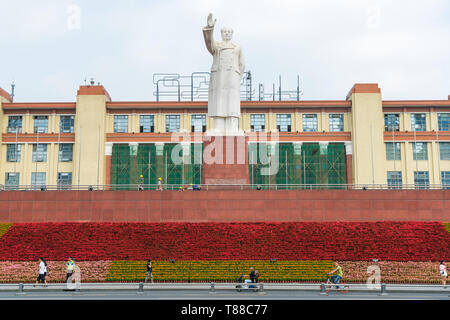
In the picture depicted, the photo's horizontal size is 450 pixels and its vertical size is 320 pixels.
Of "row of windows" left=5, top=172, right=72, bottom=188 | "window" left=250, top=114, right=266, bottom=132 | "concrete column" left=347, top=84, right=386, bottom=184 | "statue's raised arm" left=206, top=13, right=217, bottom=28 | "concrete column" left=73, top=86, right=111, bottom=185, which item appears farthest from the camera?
"window" left=250, top=114, right=266, bottom=132

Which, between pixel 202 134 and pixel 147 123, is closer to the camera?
pixel 202 134

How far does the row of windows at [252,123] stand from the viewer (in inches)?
1951

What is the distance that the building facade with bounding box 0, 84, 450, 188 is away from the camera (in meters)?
47.8

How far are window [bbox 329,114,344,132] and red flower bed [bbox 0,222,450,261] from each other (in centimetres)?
2271

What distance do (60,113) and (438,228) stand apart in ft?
115

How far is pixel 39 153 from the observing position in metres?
49.2

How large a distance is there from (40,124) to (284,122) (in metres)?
22.3

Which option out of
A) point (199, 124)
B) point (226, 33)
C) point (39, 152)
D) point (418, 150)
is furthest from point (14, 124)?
point (418, 150)

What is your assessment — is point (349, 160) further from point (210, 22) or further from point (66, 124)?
point (66, 124)

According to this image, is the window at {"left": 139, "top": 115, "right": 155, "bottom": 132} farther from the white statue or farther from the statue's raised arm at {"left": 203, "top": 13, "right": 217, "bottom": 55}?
the statue's raised arm at {"left": 203, "top": 13, "right": 217, "bottom": 55}

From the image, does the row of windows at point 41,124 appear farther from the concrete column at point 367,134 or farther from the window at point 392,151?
the window at point 392,151

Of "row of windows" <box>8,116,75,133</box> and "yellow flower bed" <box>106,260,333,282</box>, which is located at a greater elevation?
"row of windows" <box>8,116,75,133</box>

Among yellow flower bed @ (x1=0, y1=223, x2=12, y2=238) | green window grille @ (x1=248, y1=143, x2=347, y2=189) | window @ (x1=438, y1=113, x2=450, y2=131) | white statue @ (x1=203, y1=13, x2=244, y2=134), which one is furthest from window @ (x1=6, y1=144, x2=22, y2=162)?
window @ (x1=438, y1=113, x2=450, y2=131)

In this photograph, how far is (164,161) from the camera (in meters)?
48.6
